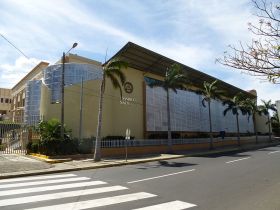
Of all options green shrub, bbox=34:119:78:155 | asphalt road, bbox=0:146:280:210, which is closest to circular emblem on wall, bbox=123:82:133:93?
green shrub, bbox=34:119:78:155

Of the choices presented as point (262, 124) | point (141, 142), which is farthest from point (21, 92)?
point (262, 124)

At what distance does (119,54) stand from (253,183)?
74.8 feet

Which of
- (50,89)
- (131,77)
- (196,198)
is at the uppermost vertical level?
(131,77)

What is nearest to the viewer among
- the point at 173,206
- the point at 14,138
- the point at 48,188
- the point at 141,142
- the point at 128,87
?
the point at 173,206

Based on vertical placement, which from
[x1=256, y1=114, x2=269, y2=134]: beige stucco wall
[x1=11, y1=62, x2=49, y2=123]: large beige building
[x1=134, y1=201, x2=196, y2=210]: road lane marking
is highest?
[x1=11, y1=62, x2=49, y2=123]: large beige building

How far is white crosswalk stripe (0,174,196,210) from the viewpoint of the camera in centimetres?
828

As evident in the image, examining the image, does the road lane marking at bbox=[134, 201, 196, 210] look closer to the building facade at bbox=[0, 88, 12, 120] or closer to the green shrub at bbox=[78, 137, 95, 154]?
the green shrub at bbox=[78, 137, 95, 154]

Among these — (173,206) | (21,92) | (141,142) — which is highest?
(21,92)

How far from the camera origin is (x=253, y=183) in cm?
1195

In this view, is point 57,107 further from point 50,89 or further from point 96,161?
point 96,161

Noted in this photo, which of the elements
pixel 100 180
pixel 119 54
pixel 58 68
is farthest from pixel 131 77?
pixel 100 180

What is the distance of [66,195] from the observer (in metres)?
9.62

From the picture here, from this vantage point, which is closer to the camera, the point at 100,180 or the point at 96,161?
the point at 100,180

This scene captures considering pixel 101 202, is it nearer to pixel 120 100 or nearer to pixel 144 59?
pixel 120 100
